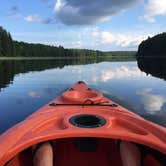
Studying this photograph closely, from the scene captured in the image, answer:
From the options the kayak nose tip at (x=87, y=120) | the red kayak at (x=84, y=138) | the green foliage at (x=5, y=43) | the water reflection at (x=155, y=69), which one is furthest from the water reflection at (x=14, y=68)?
the green foliage at (x=5, y=43)

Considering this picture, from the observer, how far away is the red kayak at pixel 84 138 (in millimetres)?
→ 3789

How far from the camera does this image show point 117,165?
4.89 m

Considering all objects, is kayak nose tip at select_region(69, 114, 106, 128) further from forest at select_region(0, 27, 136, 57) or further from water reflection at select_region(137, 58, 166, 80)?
forest at select_region(0, 27, 136, 57)

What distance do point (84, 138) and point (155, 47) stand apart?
117322 mm

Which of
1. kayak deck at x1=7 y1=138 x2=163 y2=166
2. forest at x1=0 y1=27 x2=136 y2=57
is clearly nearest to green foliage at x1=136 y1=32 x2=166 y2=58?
forest at x1=0 y1=27 x2=136 y2=57

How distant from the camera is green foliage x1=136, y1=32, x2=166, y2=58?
110 meters

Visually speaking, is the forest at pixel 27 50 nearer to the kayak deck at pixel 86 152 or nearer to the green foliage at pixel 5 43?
the green foliage at pixel 5 43

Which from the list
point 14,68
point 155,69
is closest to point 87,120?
point 155,69

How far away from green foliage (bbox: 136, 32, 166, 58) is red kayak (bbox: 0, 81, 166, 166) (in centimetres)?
10798

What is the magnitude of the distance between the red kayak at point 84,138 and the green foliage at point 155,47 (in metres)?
108

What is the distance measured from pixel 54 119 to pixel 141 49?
13754 centimetres

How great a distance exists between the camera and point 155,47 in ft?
384

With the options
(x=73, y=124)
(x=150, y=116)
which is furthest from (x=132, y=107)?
(x=73, y=124)

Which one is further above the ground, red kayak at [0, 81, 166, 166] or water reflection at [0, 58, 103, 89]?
red kayak at [0, 81, 166, 166]
